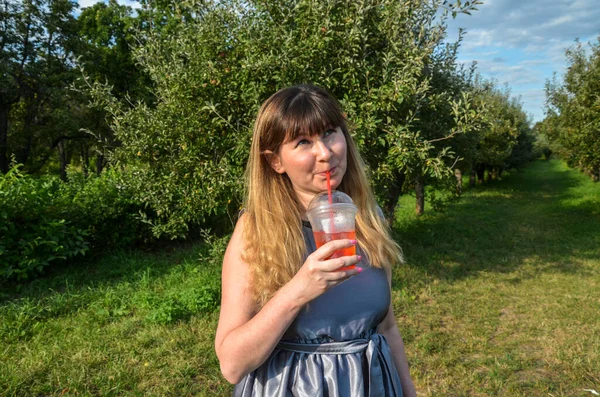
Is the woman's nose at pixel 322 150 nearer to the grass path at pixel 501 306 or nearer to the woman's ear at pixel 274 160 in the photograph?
the woman's ear at pixel 274 160

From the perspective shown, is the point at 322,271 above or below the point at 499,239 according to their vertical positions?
above

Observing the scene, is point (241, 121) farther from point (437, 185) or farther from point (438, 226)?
point (438, 226)

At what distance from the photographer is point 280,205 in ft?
4.88

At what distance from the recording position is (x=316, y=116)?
4.61ft

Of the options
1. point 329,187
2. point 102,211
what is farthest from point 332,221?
point 102,211

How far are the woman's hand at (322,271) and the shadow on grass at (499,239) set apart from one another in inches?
205

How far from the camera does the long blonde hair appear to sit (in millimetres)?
1323

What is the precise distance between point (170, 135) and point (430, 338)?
3.63 metres

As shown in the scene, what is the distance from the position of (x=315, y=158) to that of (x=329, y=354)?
643 mm

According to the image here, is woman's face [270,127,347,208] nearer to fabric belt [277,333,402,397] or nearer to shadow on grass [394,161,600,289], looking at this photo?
fabric belt [277,333,402,397]

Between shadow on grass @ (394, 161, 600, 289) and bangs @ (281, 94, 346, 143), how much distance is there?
5.04 m

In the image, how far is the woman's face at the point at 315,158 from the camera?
1.42 meters

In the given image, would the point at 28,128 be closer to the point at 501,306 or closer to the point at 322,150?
the point at 501,306

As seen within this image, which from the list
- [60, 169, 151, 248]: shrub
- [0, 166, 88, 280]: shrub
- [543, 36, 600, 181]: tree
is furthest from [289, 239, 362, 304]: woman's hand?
[543, 36, 600, 181]: tree
